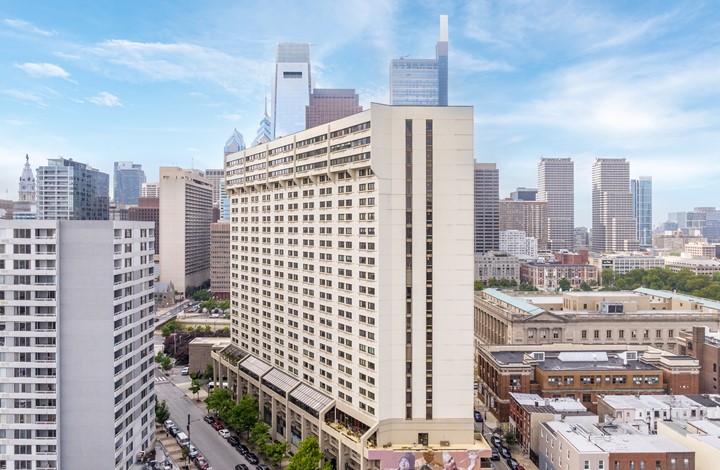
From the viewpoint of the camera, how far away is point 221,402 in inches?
3615

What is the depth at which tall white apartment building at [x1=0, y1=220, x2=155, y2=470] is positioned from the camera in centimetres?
6144

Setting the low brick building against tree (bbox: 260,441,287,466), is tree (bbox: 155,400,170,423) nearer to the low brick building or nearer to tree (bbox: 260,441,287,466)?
tree (bbox: 260,441,287,466)

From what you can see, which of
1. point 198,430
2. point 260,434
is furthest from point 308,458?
point 198,430

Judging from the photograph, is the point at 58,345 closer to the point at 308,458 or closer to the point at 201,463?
the point at 201,463

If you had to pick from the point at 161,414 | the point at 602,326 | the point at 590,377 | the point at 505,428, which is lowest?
the point at 505,428

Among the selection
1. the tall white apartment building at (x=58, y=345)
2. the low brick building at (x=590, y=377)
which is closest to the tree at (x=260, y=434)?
the tall white apartment building at (x=58, y=345)

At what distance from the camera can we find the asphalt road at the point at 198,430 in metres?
78.8

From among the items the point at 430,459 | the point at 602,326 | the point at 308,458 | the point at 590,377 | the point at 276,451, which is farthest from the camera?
the point at 602,326

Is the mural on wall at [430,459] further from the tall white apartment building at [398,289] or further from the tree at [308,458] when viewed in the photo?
the tree at [308,458]

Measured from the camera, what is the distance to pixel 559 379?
Result: 90.8 meters

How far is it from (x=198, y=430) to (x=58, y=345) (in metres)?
36.4

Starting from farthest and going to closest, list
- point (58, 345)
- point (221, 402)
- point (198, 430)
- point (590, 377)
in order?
point (221, 402)
point (198, 430)
point (590, 377)
point (58, 345)

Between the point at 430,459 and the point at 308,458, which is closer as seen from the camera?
the point at 430,459

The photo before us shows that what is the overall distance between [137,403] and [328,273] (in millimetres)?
31284
